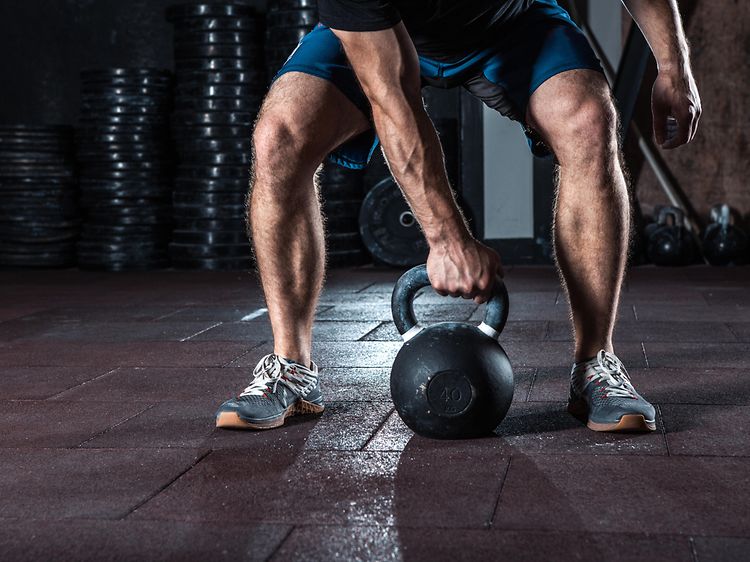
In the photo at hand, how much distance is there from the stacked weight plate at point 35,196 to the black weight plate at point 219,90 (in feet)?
3.23

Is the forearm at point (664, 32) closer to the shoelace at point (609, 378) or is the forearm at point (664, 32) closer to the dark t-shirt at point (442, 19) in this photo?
the dark t-shirt at point (442, 19)

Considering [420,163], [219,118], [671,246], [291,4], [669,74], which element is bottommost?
[671,246]

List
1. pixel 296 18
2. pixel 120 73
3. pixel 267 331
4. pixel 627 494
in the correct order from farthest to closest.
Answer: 1. pixel 120 73
2. pixel 296 18
3. pixel 267 331
4. pixel 627 494

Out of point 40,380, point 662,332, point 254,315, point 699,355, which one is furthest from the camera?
point 254,315

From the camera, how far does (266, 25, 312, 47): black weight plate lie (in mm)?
5695

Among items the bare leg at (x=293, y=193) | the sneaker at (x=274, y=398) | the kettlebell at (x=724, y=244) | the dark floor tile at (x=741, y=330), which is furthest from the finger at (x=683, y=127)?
the kettlebell at (x=724, y=244)

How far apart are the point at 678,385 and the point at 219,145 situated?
13.1 ft

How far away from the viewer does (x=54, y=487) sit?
157 cm

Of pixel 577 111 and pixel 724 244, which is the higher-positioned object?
pixel 577 111

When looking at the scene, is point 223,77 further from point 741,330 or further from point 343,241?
point 741,330

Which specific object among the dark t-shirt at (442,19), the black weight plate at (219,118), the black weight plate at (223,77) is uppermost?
the dark t-shirt at (442,19)

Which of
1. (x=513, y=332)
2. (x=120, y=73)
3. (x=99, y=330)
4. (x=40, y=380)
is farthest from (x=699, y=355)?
(x=120, y=73)

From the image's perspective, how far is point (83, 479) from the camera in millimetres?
1613

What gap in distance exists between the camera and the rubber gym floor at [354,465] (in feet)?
4.22
